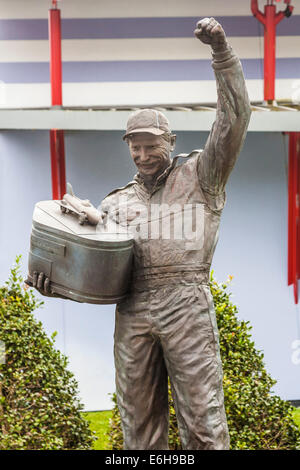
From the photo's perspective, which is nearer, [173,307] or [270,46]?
[173,307]

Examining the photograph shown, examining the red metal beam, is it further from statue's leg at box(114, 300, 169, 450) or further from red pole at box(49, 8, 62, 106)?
statue's leg at box(114, 300, 169, 450)

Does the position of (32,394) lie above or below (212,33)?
below

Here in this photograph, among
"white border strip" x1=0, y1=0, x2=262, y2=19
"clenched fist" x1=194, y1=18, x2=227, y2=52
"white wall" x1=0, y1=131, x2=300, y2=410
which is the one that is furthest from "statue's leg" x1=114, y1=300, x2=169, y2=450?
"white border strip" x1=0, y1=0, x2=262, y2=19

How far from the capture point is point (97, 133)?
9234 millimetres

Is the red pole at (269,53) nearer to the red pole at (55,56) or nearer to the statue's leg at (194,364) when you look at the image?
the red pole at (55,56)

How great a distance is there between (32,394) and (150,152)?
2670 millimetres

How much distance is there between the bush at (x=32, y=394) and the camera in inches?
241

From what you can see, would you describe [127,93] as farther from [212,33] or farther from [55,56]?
[212,33]

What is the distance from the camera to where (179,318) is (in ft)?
13.7

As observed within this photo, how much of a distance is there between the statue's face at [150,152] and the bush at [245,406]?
7.84 feet

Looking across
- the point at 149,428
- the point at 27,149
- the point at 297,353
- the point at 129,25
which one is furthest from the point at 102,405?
the point at 149,428

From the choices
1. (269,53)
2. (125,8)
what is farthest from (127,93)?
(269,53)

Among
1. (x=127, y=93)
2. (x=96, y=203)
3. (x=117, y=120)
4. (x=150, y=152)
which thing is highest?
(x=127, y=93)

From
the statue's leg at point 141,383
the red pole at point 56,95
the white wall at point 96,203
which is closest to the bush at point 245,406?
the statue's leg at point 141,383
